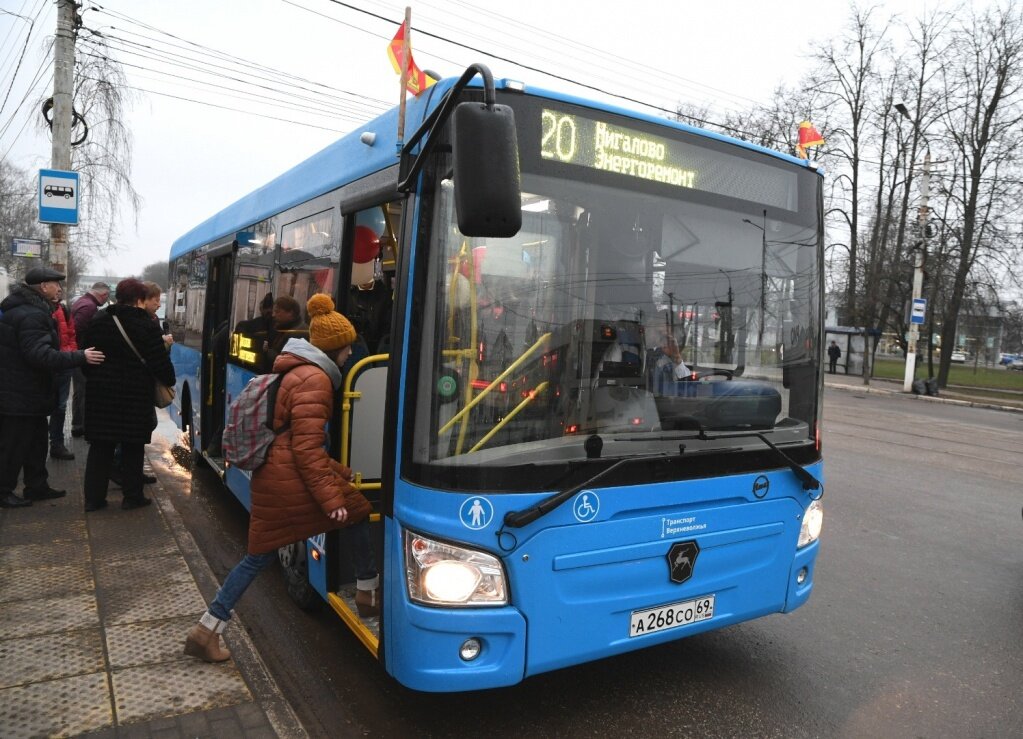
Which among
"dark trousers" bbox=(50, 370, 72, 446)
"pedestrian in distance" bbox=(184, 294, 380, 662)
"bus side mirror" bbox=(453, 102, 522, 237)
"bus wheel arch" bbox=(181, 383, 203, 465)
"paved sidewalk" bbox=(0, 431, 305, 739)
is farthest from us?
"bus wheel arch" bbox=(181, 383, 203, 465)

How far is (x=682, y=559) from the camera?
10.5 feet

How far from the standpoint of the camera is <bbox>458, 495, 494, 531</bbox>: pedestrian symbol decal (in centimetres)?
278

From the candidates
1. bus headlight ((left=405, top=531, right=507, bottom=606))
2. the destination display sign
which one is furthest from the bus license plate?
the destination display sign

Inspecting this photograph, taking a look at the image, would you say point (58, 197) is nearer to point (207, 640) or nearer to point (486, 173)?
point (207, 640)

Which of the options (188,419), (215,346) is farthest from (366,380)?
(188,419)

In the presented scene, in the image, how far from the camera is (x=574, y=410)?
3018mm

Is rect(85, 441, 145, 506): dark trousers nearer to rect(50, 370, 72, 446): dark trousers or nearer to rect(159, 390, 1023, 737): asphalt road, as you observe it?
rect(159, 390, 1023, 737): asphalt road

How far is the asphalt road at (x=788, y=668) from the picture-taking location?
3.35m

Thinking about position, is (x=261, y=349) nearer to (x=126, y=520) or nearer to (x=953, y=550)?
(x=126, y=520)

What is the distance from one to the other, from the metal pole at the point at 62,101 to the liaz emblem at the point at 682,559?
9520mm

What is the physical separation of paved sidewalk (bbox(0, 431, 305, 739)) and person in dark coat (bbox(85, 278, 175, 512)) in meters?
0.60

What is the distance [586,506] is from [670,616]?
0.72 meters

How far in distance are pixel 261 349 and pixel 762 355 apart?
133 inches

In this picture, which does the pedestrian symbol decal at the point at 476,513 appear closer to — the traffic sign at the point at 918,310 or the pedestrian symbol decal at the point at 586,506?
the pedestrian symbol decal at the point at 586,506
